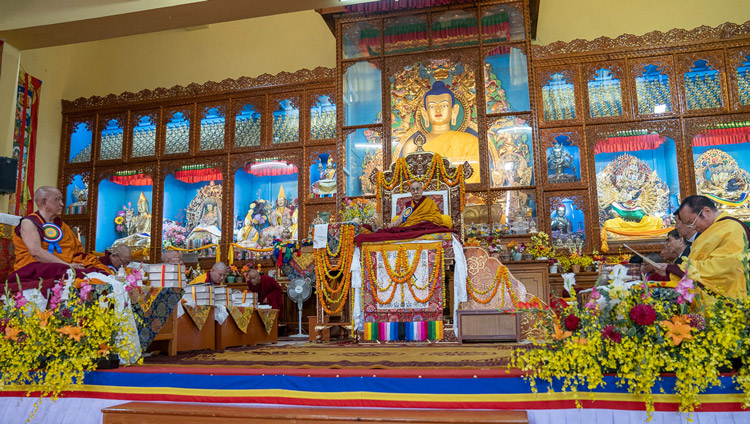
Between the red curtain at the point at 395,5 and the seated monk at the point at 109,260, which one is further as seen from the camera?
the red curtain at the point at 395,5

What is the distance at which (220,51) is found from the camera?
12492 millimetres

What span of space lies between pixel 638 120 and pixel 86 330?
29.0 ft

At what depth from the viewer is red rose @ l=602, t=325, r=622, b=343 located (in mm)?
3205

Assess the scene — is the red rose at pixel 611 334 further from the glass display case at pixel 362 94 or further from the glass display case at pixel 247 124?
the glass display case at pixel 247 124

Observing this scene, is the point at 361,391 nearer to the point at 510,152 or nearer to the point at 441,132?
the point at 510,152

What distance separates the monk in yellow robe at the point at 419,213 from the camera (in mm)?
7577

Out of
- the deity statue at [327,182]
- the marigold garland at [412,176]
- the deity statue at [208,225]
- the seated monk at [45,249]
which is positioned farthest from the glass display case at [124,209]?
the seated monk at [45,249]

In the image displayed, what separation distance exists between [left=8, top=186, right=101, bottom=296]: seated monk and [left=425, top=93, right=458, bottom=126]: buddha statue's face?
6.39m

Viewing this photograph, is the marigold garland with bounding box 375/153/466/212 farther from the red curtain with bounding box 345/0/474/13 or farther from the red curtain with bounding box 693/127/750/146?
the red curtain with bounding box 693/127/750/146

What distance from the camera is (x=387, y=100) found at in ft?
34.1

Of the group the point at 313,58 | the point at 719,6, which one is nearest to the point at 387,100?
the point at 313,58

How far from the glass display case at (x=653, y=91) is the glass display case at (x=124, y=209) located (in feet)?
29.9

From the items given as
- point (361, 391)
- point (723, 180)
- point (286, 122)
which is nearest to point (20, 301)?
point (361, 391)

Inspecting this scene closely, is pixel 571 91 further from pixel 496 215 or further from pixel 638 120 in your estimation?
pixel 496 215
